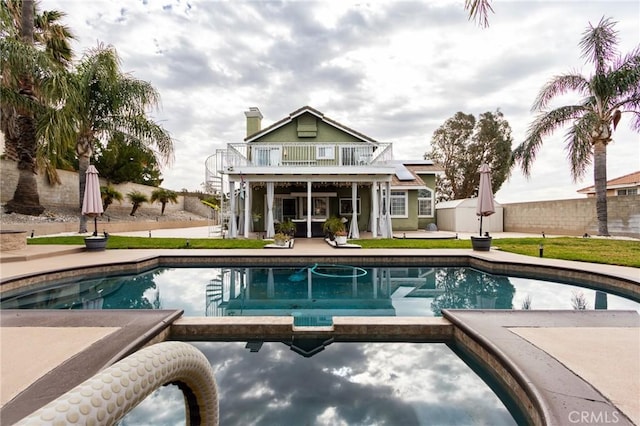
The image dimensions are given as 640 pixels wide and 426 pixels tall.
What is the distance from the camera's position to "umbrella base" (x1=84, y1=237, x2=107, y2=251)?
1054 cm

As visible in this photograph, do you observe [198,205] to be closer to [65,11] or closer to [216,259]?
[65,11]

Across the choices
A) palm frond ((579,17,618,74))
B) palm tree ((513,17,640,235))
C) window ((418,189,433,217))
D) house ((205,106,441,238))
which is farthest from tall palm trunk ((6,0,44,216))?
palm frond ((579,17,618,74))

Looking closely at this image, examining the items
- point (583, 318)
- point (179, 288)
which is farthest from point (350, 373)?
point (179, 288)

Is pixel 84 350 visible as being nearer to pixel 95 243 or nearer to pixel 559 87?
pixel 95 243

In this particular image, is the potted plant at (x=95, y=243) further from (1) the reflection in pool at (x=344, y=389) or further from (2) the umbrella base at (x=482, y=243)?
(2) the umbrella base at (x=482, y=243)

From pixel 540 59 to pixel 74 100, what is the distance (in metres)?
20.2

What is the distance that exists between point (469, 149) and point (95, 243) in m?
31.7

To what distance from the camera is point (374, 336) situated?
434 cm

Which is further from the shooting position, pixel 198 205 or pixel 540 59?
pixel 198 205

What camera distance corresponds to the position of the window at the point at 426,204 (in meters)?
21.0

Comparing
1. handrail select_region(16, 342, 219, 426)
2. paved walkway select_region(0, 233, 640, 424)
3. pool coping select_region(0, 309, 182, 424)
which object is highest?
handrail select_region(16, 342, 219, 426)

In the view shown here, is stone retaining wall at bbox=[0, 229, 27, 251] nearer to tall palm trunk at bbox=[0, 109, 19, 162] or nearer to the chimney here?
tall palm trunk at bbox=[0, 109, 19, 162]

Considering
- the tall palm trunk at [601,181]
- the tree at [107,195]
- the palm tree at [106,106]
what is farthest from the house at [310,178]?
the tall palm trunk at [601,181]

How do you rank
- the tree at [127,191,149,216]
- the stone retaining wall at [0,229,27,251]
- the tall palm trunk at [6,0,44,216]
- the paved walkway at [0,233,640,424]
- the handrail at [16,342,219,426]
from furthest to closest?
the tree at [127,191,149,216] → the tall palm trunk at [6,0,44,216] → the stone retaining wall at [0,229,27,251] → the paved walkway at [0,233,640,424] → the handrail at [16,342,219,426]
